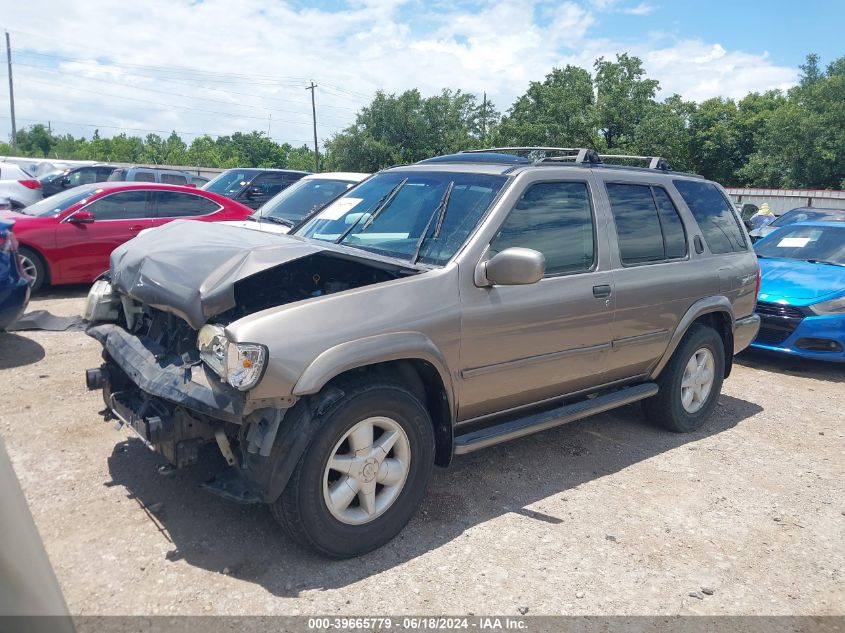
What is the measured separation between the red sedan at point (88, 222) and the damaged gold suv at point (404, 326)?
17.5 feet

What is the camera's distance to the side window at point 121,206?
931 centimetres

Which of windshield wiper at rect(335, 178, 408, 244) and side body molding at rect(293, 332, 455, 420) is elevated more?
windshield wiper at rect(335, 178, 408, 244)

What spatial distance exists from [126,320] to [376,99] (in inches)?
1625

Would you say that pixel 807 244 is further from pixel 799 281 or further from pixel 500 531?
pixel 500 531

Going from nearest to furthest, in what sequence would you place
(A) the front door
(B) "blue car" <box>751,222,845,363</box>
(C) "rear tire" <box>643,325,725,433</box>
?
(A) the front door → (C) "rear tire" <box>643,325,725,433</box> → (B) "blue car" <box>751,222,845,363</box>

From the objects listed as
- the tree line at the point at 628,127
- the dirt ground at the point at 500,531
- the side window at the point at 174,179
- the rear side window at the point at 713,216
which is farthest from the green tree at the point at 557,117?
the dirt ground at the point at 500,531

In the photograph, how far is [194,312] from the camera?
3.35 meters

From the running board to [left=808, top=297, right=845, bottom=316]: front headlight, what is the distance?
11.0ft

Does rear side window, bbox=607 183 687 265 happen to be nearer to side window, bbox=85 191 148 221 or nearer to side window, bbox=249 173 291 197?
side window, bbox=85 191 148 221

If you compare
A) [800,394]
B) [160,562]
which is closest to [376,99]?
[800,394]

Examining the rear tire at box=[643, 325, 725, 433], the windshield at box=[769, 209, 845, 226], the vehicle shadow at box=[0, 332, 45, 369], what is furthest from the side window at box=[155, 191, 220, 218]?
the windshield at box=[769, 209, 845, 226]

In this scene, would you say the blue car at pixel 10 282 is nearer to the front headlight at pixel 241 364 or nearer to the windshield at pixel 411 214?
the windshield at pixel 411 214

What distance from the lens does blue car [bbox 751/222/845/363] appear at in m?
7.22

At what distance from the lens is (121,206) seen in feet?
31.1
